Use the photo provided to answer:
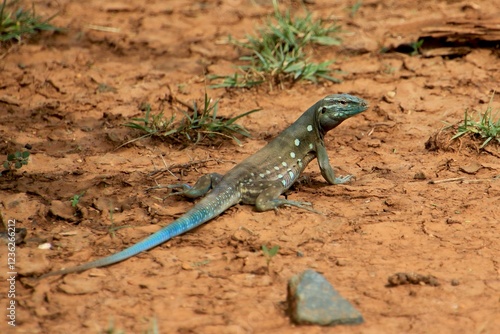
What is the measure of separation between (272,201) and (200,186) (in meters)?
0.63

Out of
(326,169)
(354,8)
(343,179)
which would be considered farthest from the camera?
(354,8)

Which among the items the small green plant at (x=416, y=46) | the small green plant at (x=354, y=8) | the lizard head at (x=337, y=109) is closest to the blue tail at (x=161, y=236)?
the lizard head at (x=337, y=109)

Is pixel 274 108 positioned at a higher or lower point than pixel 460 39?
lower

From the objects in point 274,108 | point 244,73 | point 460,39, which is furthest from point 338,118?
point 460,39

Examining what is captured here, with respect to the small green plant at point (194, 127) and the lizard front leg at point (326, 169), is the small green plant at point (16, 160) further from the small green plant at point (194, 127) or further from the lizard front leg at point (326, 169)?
the lizard front leg at point (326, 169)

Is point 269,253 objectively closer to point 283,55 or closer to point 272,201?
point 272,201

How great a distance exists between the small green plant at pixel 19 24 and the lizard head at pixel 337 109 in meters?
4.44

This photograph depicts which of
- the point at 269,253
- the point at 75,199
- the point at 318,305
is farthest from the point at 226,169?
the point at 318,305

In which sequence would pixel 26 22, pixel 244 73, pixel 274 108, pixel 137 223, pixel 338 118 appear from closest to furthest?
pixel 137 223 → pixel 338 118 → pixel 274 108 → pixel 244 73 → pixel 26 22

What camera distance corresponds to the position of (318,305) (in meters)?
4.69

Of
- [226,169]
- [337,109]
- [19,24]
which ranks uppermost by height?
[19,24]

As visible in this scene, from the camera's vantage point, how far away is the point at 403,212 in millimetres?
6191

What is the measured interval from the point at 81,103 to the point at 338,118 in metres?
3.09

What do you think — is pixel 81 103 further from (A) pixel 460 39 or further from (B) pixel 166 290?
(A) pixel 460 39
